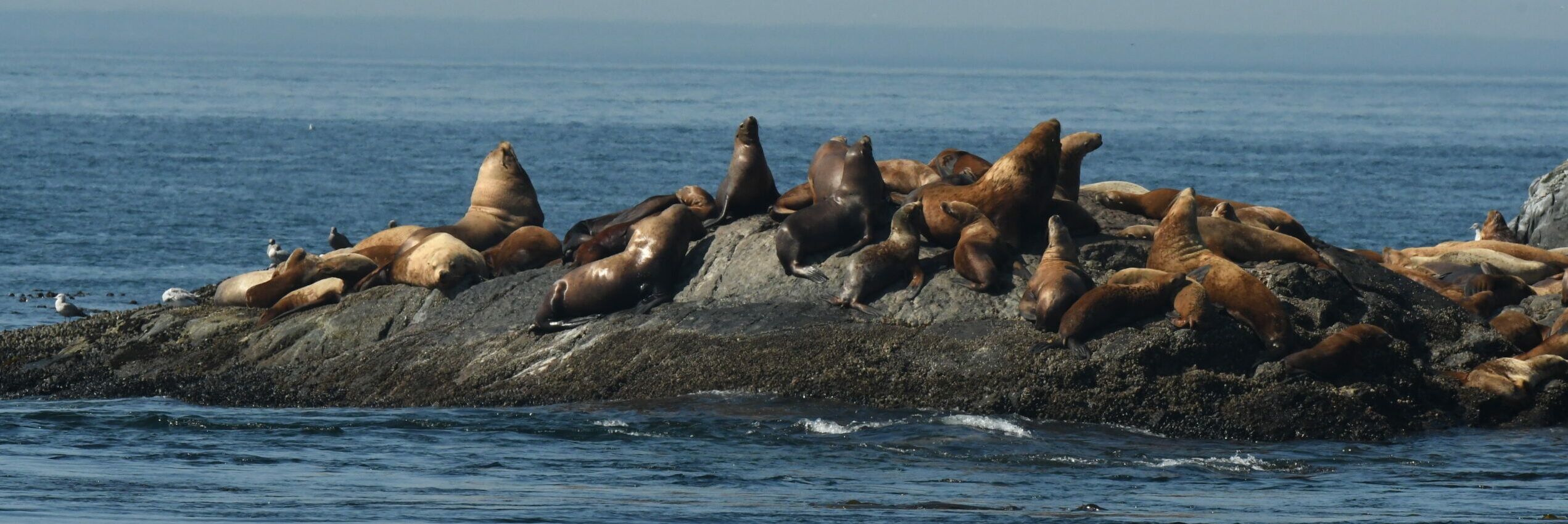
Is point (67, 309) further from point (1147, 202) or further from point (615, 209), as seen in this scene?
point (615, 209)

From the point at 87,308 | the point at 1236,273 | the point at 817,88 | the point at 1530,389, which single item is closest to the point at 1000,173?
the point at 1236,273

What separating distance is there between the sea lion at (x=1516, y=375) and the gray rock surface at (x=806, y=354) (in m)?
0.08

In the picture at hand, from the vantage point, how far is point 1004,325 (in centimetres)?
944

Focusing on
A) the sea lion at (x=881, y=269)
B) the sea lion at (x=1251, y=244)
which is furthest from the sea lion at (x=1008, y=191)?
the sea lion at (x=1251, y=244)

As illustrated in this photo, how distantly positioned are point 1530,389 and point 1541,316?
2295 millimetres

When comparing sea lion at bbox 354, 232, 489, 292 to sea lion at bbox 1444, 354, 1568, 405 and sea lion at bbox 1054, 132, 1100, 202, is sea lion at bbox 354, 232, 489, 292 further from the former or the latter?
sea lion at bbox 1444, 354, 1568, 405

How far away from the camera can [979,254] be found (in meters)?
9.90

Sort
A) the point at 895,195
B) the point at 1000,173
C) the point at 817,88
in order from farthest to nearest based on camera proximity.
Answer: the point at 817,88 → the point at 895,195 → the point at 1000,173

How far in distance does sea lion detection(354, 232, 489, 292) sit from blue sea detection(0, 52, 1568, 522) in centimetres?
141

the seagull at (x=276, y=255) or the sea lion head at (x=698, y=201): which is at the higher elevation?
the sea lion head at (x=698, y=201)

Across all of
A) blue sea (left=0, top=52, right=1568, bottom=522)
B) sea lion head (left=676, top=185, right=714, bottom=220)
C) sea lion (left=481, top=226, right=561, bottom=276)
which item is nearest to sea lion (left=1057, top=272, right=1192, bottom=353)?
blue sea (left=0, top=52, right=1568, bottom=522)

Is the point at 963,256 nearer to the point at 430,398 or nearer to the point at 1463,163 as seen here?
the point at 430,398

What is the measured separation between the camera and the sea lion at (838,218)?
10391 mm

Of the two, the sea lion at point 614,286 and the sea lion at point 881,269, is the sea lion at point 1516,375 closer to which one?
the sea lion at point 881,269
